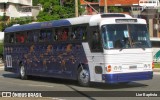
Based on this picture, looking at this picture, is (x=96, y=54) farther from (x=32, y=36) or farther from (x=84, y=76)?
(x=32, y=36)

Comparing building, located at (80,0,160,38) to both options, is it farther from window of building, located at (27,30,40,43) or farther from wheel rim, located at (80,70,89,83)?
wheel rim, located at (80,70,89,83)

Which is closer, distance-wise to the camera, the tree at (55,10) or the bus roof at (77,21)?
the bus roof at (77,21)

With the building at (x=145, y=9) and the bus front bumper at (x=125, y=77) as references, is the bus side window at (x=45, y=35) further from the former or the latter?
the building at (x=145, y=9)

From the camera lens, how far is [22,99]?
1452cm

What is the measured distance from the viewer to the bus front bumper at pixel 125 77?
696 inches

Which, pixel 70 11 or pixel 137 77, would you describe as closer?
pixel 137 77

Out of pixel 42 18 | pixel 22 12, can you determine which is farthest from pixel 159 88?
pixel 22 12

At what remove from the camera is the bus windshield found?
58.9ft

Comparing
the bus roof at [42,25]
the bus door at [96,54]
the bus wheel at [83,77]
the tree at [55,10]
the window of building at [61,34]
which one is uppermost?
the tree at [55,10]

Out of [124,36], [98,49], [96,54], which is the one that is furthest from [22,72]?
[124,36]

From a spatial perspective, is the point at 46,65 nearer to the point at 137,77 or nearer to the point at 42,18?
the point at 137,77

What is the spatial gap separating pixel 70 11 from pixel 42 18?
5071 mm

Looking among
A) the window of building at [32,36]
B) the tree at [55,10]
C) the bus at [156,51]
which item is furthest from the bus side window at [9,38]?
the tree at [55,10]

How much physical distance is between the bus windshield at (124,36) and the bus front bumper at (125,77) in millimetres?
1078
